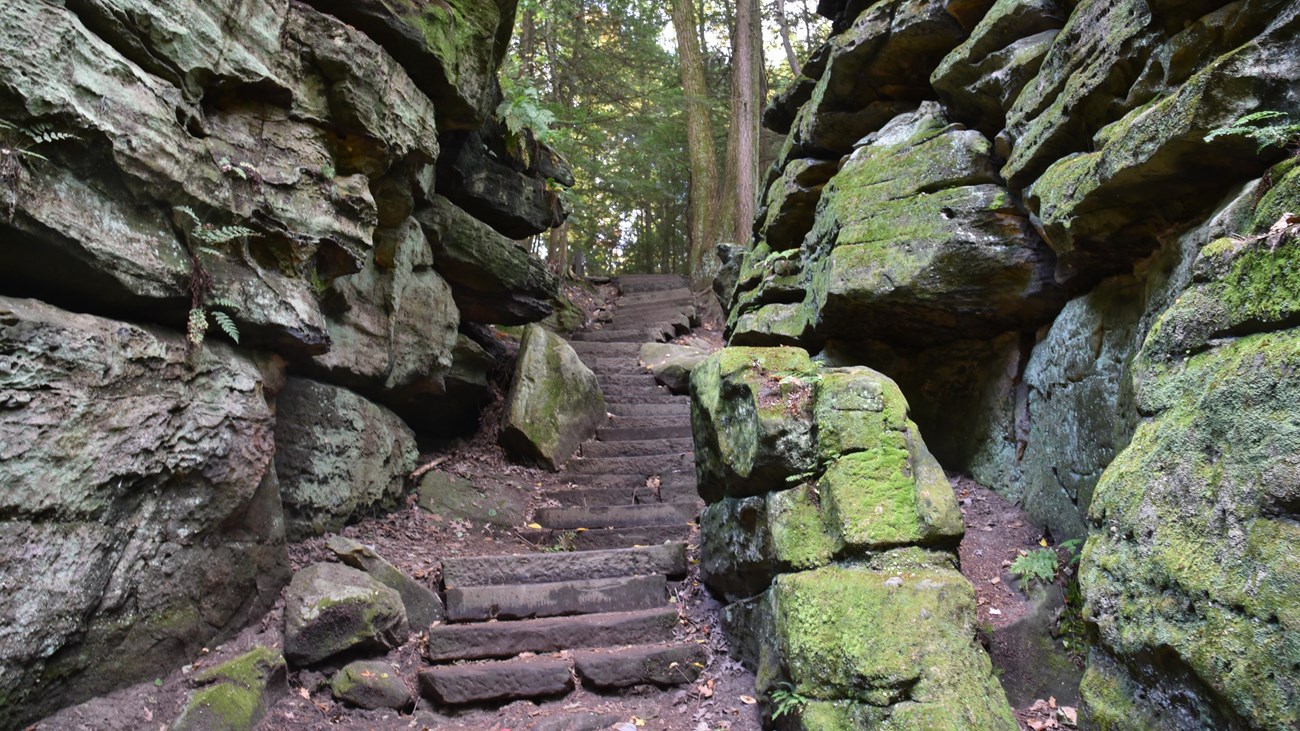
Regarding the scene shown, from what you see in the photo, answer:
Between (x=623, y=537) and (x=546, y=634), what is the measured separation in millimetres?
1810

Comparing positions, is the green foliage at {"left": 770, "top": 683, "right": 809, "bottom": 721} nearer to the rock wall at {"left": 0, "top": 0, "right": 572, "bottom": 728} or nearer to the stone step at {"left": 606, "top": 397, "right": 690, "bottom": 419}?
the rock wall at {"left": 0, "top": 0, "right": 572, "bottom": 728}

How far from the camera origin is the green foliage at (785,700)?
3898mm

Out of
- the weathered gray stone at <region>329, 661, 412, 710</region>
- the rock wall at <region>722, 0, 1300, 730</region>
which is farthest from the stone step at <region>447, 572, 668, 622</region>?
the rock wall at <region>722, 0, 1300, 730</region>

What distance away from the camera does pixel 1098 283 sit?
213 inches

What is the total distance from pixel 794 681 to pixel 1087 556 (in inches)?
66.7

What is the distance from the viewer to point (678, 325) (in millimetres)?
14727

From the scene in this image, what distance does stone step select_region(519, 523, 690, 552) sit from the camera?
7.16 m

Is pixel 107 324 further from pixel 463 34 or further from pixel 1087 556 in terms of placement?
pixel 1087 556

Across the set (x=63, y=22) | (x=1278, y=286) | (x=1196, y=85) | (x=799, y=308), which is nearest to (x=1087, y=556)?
(x=1278, y=286)

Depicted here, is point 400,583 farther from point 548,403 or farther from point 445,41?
point 445,41

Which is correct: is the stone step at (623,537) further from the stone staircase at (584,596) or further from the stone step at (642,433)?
the stone step at (642,433)

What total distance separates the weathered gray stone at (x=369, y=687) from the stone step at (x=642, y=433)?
5.29 metres

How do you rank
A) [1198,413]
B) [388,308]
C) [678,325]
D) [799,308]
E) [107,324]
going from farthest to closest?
[678,325], [799,308], [388,308], [107,324], [1198,413]

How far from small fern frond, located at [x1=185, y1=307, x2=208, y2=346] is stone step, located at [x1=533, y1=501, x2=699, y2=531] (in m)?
4.10
